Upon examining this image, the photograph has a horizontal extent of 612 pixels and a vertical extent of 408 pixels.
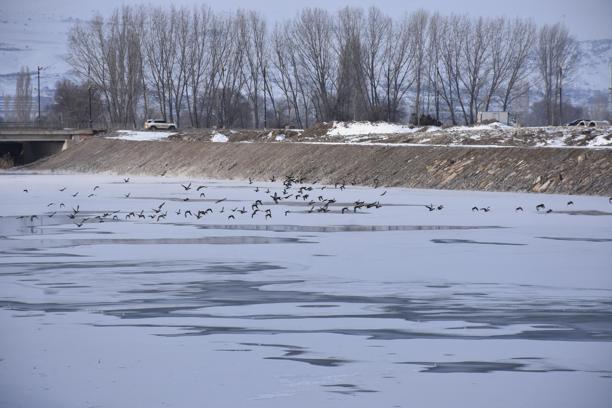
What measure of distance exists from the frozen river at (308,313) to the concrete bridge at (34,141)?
65.2 m

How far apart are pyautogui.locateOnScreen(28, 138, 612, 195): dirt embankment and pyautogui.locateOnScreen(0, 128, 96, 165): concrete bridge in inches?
326

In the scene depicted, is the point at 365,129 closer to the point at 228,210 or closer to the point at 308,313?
the point at 228,210

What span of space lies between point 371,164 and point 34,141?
1861 inches

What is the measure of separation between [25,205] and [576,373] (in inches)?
1251

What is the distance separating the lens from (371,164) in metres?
59.4

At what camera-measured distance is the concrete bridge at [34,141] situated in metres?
95.8

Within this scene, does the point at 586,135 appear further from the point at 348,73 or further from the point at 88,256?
the point at 348,73

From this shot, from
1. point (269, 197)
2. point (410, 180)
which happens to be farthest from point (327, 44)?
point (269, 197)

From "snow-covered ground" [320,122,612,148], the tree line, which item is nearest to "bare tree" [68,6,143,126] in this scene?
the tree line

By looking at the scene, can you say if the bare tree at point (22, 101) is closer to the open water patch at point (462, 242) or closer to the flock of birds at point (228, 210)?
the flock of birds at point (228, 210)

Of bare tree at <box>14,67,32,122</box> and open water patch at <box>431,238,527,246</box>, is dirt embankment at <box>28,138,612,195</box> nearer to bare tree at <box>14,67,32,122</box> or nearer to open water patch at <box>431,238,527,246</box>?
open water patch at <box>431,238,527,246</box>

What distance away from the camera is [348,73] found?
108m

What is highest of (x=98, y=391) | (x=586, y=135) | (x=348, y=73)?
(x=348, y=73)

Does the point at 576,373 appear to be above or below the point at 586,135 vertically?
below
